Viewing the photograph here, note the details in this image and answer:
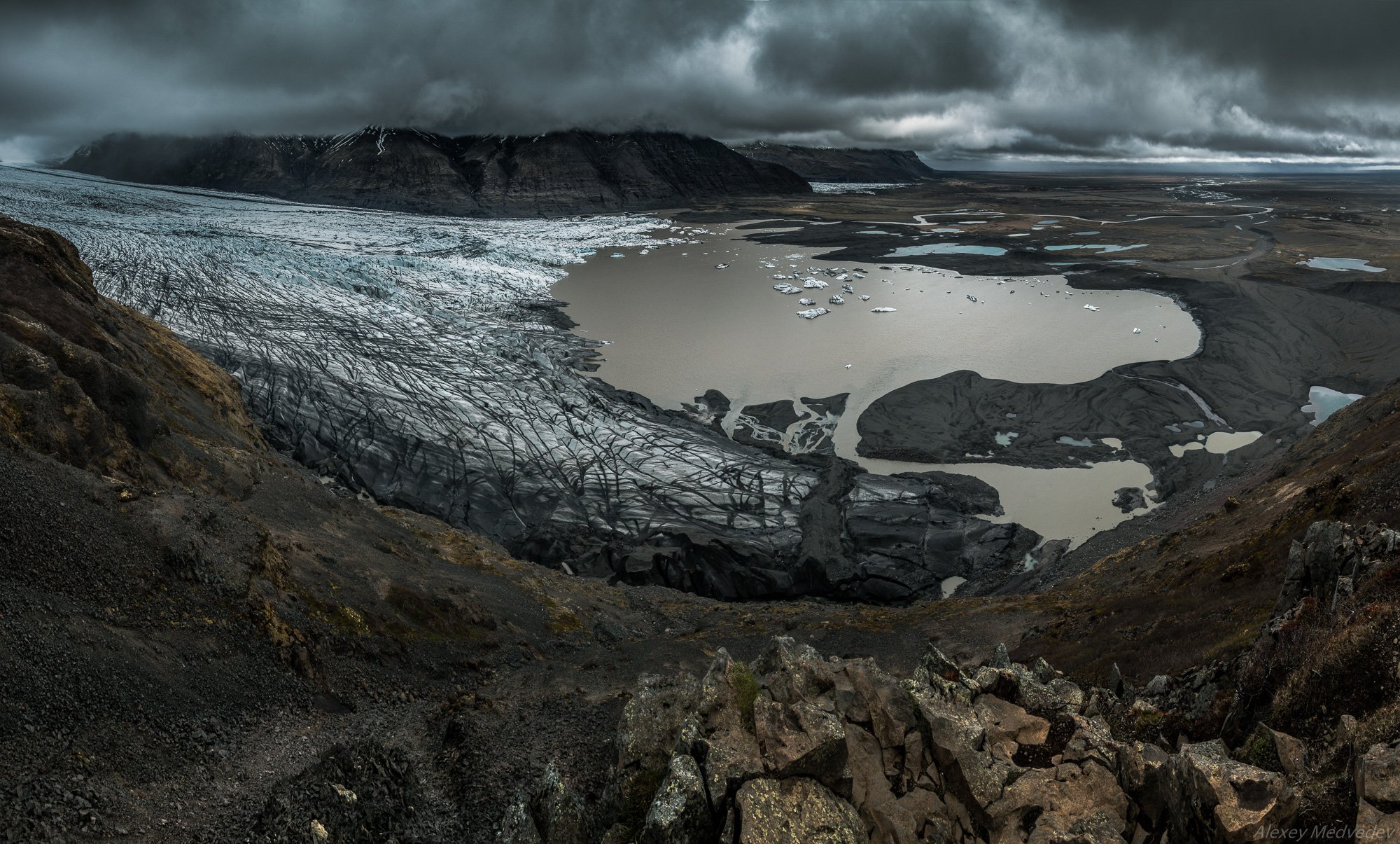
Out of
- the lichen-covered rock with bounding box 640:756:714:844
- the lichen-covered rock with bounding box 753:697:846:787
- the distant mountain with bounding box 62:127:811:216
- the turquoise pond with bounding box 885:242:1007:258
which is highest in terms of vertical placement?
the distant mountain with bounding box 62:127:811:216

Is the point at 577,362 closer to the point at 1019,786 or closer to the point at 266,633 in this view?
the point at 266,633

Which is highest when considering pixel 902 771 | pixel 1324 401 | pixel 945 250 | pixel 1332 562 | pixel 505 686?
pixel 945 250

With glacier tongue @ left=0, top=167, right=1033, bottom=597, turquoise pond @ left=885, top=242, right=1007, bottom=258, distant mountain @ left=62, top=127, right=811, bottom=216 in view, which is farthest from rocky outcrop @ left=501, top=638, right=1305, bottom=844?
distant mountain @ left=62, top=127, right=811, bottom=216

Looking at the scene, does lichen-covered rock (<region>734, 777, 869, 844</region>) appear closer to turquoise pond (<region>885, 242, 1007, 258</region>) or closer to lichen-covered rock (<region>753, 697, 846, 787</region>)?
lichen-covered rock (<region>753, 697, 846, 787</region>)

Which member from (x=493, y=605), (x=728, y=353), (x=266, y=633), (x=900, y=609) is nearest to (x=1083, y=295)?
(x=728, y=353)

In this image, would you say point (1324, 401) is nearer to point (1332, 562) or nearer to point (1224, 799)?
point (1332, 562)

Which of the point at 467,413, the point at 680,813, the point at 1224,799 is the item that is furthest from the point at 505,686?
the point at 467,413
